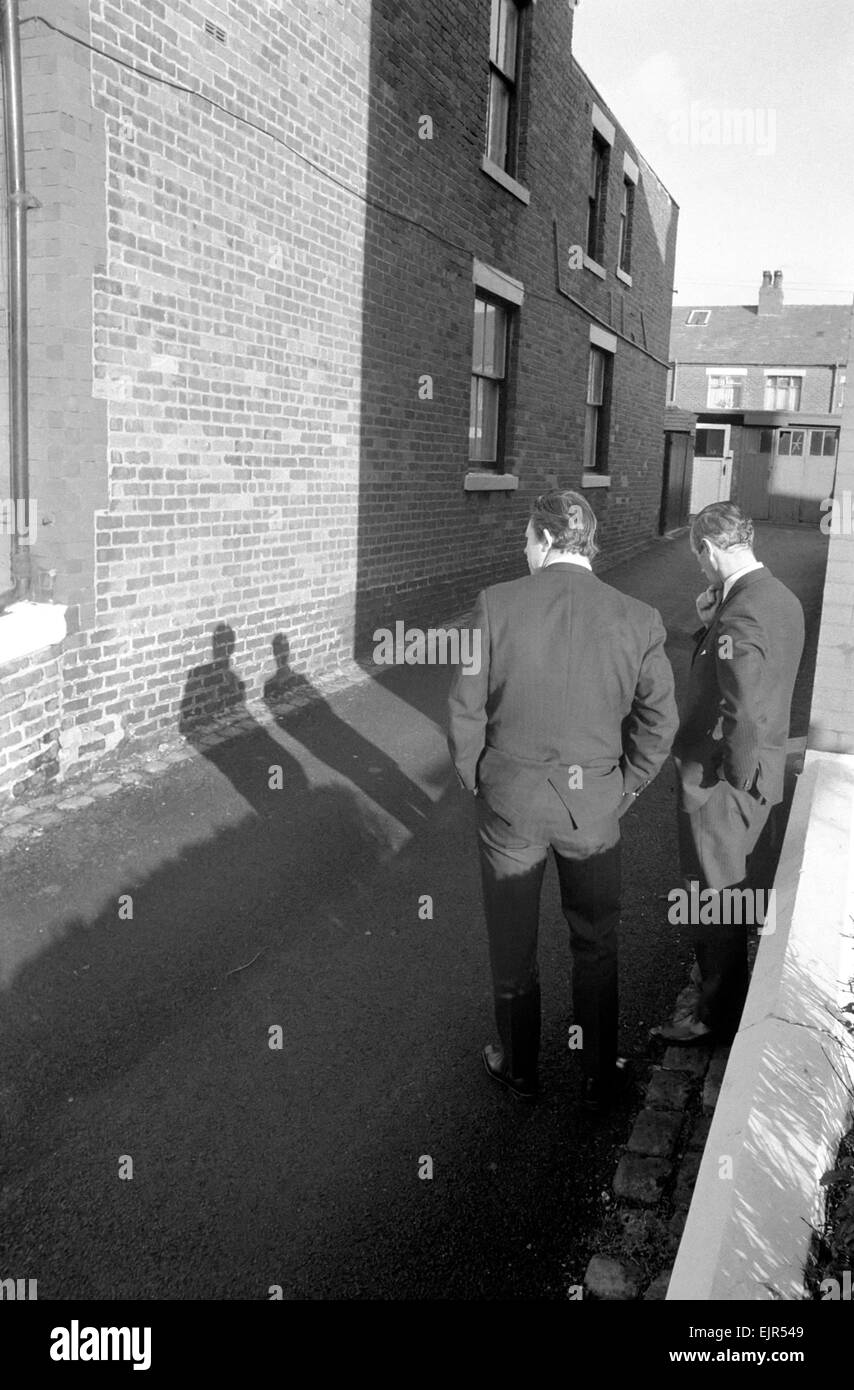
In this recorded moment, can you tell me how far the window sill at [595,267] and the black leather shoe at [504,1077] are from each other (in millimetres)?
13665

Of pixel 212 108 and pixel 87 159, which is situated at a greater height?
pixel 212 108

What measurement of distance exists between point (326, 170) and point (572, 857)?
22.5 ft

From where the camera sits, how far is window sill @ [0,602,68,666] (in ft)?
18.6

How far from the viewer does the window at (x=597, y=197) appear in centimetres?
1598

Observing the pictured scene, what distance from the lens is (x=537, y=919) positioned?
3.67m

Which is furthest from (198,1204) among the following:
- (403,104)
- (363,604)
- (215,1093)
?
(403,104)

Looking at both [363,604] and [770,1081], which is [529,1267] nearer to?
[770,1081]

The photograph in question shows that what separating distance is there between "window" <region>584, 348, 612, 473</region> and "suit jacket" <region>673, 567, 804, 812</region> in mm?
13444

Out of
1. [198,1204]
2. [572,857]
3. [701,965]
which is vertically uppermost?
[572,857]

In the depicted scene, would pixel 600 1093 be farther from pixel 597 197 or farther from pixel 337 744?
pixel 597 197

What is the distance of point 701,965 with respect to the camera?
13.4 feet

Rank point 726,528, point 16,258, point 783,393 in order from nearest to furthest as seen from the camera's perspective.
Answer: point 726,528, point 16,258, point 783,393

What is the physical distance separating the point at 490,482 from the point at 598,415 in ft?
19.3

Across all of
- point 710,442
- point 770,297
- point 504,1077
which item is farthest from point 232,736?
point 770,297
